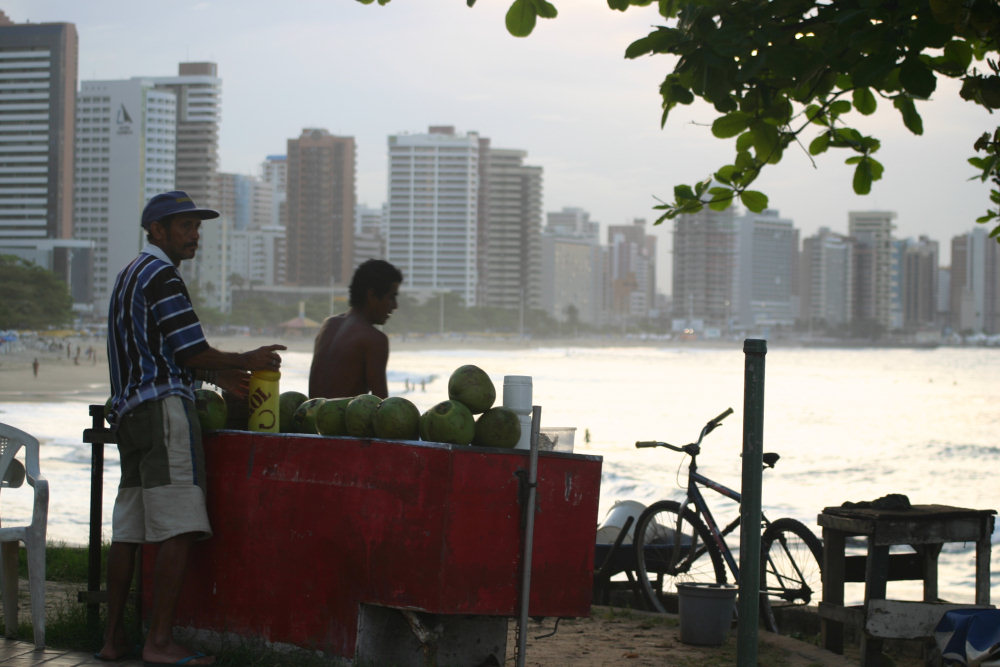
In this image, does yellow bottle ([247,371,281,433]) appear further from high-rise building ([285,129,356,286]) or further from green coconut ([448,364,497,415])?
high-rise building ([285,129,356,286])

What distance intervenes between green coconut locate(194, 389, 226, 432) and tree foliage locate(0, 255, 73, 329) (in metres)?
75.4

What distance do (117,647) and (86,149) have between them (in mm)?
146013

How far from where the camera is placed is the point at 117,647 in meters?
4.05

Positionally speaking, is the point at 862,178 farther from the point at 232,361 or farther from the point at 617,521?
the point at 617,521

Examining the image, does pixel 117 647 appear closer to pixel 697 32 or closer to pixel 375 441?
pixel 375 441

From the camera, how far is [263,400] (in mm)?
4180

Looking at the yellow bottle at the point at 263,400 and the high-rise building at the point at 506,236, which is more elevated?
the high-rise building at the point at 506,236

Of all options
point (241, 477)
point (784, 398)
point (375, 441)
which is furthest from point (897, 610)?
point (784, 398)

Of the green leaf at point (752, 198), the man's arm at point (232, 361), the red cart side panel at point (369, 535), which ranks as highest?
the green leaf at point (752, 198)

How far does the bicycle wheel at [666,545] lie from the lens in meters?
6.27

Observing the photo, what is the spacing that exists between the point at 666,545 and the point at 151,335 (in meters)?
3.72

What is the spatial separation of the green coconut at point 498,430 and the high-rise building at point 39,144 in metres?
106

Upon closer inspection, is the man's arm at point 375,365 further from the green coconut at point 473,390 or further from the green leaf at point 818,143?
the green leaf at point 818,143

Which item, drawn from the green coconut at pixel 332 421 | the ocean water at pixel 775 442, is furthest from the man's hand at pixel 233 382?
the ocean water at pixel 775 442
